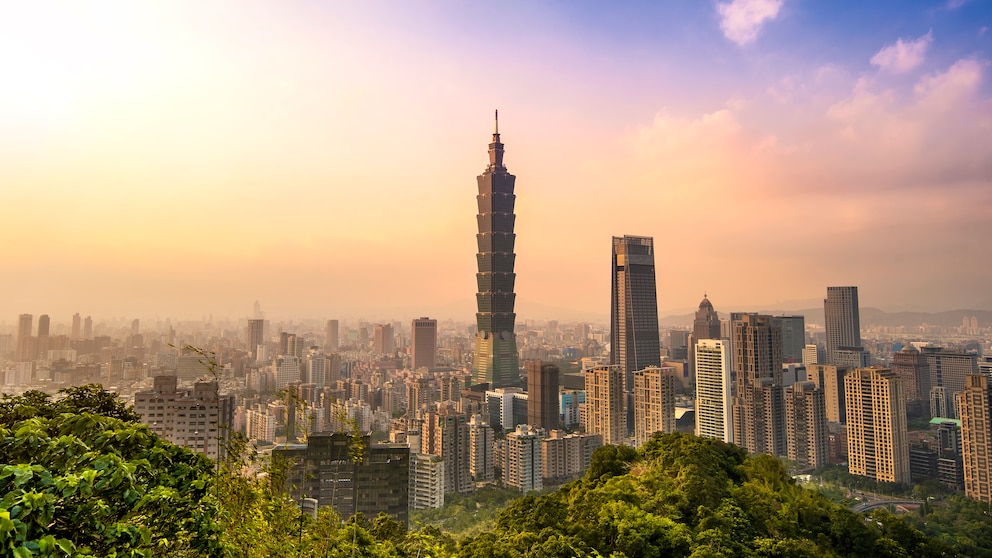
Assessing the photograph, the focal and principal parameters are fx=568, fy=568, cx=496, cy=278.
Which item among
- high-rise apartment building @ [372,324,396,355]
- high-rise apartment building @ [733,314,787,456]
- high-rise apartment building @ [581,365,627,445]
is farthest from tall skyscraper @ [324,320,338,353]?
high-rise apartment building @ [733,314,787,456]

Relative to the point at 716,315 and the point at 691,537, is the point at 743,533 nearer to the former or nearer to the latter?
the point at 691,537

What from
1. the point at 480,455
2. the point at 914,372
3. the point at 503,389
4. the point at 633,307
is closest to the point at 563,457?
the point at 480,455

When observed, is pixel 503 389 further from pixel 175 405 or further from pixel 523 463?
pixel 175 405

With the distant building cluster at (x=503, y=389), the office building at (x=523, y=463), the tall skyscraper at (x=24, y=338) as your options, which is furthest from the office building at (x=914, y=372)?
the tall skyscraper at (x=24, y=338)

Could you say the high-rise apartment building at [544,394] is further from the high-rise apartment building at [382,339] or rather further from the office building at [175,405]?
the office building at [175,405]

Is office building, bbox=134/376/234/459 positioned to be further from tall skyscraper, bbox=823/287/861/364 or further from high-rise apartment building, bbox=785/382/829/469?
tall skyscraper, bbox=823/287/861/364

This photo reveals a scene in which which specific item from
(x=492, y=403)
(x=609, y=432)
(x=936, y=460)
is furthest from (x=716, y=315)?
(x=936, y=460)
